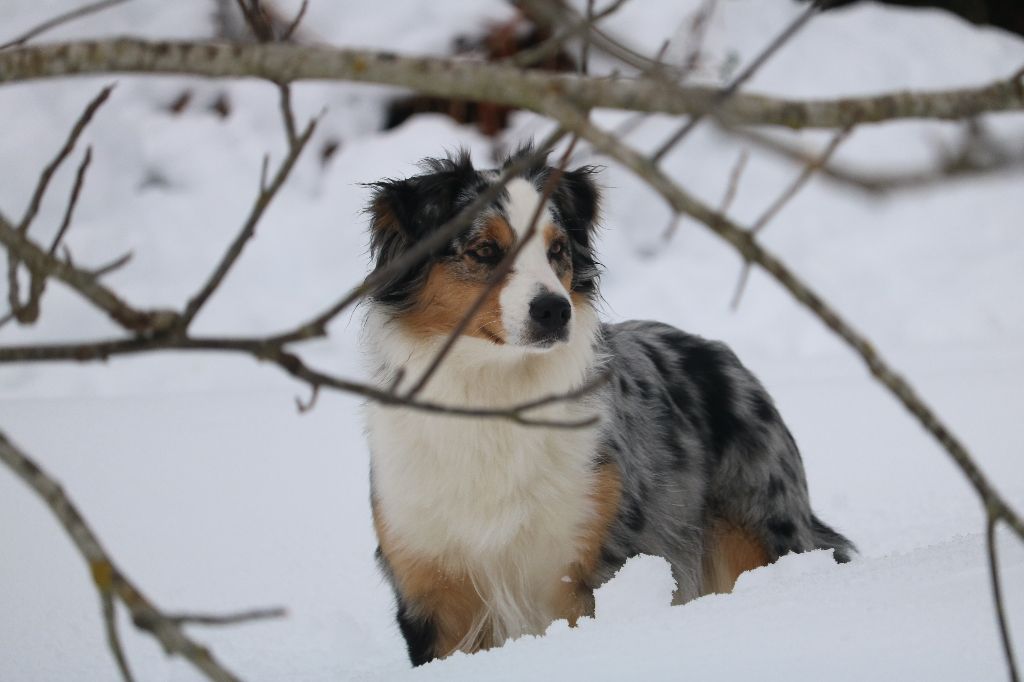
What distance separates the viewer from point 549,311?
321 centimetres

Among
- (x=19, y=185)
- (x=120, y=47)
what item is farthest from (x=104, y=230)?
(x=120, y=47)

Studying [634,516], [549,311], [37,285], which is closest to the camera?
[37,285]

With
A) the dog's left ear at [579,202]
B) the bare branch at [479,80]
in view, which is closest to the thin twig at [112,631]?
the bare branch at [479,80]

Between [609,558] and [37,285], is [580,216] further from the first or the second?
[37,285]

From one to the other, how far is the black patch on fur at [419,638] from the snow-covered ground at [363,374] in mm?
226

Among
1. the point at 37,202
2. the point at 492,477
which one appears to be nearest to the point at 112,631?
the point at 37,202

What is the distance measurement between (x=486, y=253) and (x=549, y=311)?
1.32 feet

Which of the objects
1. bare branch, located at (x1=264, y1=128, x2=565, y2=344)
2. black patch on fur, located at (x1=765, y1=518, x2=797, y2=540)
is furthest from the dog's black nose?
bare branch, located at (x1=264, y1=128, x2=565, y2=344)

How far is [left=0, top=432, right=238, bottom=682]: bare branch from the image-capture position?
1.25m

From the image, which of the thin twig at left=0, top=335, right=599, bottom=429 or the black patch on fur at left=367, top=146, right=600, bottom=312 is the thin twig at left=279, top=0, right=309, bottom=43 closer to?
the thin twig at left=0, top=335, right=599, bottom=429

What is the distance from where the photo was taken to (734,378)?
4.32 metres

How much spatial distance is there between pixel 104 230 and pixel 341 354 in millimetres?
→ 2452

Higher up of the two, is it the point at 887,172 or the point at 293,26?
the point at 293,26

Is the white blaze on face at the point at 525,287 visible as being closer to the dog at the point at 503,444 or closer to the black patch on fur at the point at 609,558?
the dog at the point at 503,444
